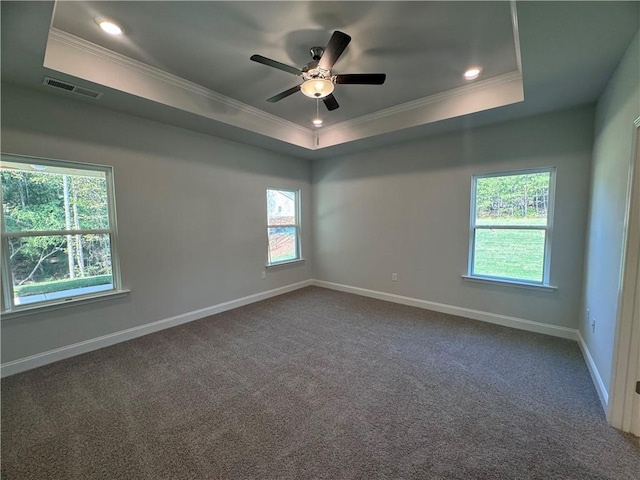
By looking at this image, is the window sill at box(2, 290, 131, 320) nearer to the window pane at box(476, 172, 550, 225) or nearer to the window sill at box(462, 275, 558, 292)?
A: the window sill at box(462, 275, 558, 292)

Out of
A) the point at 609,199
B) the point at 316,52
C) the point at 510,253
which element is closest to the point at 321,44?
the point at 316,52

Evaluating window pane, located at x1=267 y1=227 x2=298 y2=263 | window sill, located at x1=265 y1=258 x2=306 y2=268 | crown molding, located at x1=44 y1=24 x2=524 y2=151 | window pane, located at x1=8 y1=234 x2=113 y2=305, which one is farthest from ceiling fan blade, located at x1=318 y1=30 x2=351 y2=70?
window sill, located at x1=265 y1=258 x2=306 y2=268

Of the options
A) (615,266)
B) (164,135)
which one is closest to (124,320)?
(164,135)

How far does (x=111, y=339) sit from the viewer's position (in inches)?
119

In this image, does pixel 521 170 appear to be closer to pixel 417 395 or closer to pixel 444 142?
pixel 444 142

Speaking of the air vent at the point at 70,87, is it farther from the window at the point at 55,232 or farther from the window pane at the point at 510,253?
the window pane at the point at 510,253

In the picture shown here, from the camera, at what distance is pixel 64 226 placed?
9.02 ft

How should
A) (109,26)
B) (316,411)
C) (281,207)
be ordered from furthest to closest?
1. (281,207)
2. (109,26)
3. (316,411)

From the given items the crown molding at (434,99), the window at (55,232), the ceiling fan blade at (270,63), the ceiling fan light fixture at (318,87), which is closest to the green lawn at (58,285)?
the window at (55,232)

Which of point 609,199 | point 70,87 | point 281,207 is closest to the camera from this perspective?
point 609,199

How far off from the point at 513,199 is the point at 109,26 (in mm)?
4499

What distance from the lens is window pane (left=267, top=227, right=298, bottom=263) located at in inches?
193

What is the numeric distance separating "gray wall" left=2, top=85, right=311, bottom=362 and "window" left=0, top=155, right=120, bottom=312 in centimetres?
13

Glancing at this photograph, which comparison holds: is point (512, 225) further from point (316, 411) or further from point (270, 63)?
point (270, 63)
